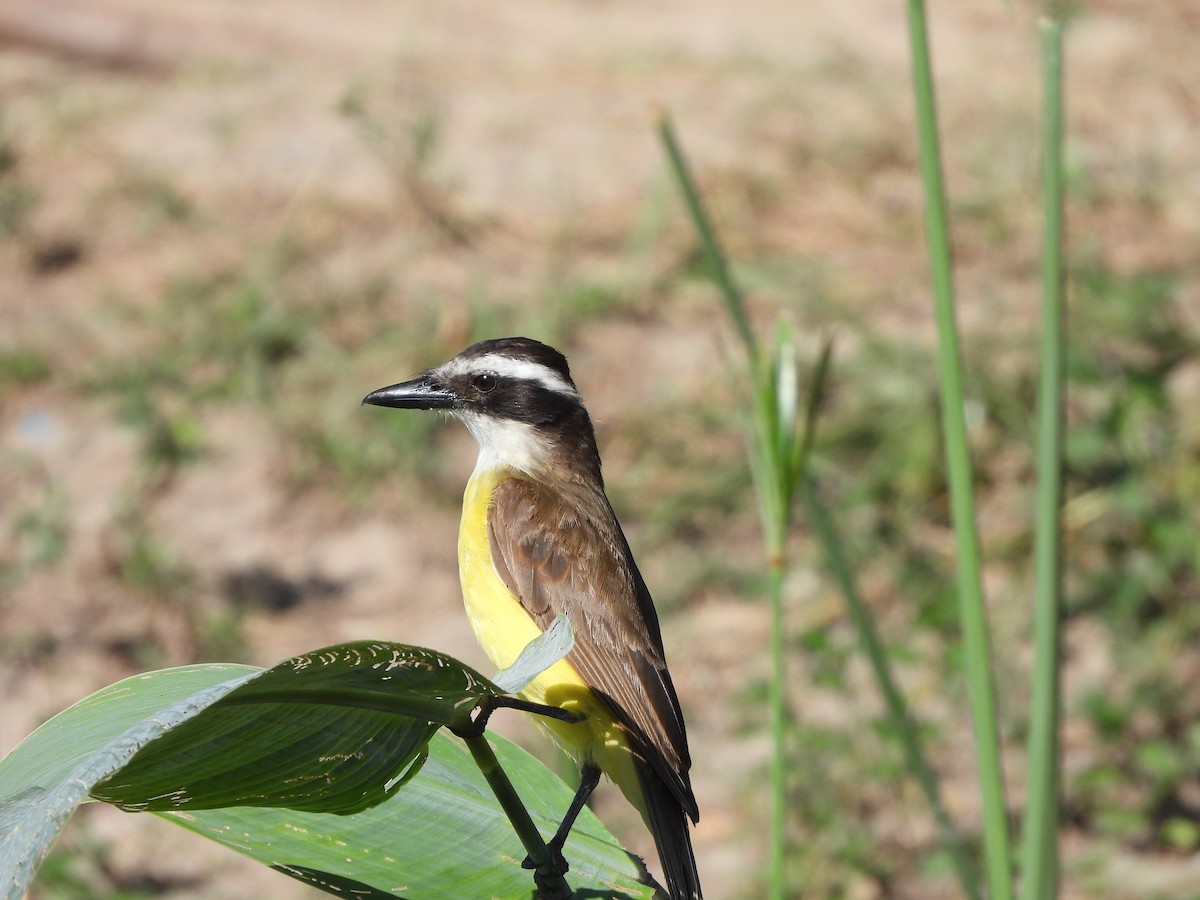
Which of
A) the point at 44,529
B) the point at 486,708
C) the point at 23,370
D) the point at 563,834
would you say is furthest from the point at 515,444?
the point at 23,370

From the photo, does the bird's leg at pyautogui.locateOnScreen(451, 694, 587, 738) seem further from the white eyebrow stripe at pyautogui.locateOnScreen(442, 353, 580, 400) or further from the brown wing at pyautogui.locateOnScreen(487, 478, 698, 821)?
the white eyebrow stripe at pyautogui.locateOnScreen(442, 353, 580, 400)

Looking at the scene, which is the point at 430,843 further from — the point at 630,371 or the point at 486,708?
the point at 630,371

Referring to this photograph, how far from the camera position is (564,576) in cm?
282

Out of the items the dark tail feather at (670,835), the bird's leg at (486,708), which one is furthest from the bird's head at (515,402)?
the bird's leg at (486,708)

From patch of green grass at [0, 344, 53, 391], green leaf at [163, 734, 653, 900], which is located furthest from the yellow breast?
patch of green grass at [0, 344, 53, 391]

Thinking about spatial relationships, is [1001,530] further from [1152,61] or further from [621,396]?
[1152,61]

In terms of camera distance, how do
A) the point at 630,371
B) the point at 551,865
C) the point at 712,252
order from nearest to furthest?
the point at 551,865, the point at 712,252, the point at 630,371

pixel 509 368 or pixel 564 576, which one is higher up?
pixel 509 368

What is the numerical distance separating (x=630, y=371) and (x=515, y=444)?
3601mm

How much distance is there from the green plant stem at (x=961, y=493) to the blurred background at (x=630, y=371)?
10.2 feet

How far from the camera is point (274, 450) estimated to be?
6.46 m

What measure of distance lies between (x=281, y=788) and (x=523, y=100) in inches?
312

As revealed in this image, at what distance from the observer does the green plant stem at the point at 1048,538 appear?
181 centimetres

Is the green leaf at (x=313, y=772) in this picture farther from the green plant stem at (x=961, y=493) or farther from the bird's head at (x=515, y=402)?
the bird's head at (x=515, y=402)
